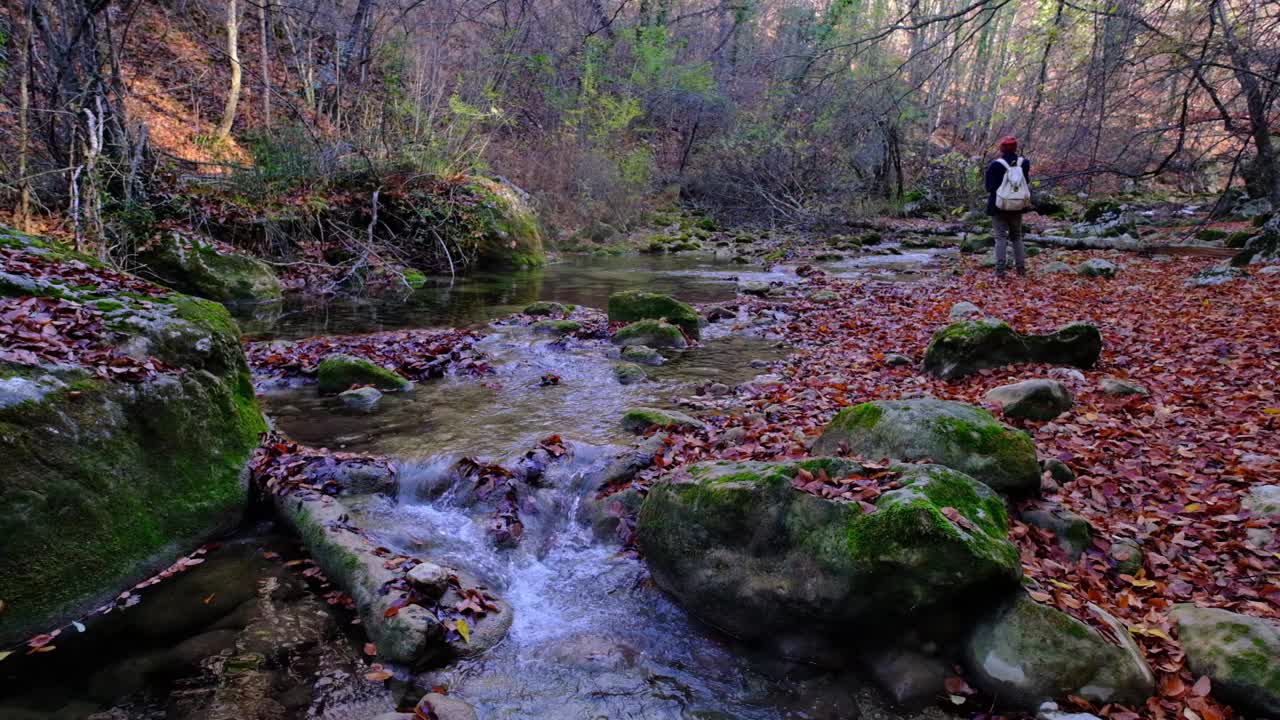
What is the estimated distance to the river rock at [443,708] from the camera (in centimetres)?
292

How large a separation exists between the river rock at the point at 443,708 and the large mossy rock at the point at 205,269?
35.9 feet

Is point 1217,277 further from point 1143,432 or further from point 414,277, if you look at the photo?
point 414,277

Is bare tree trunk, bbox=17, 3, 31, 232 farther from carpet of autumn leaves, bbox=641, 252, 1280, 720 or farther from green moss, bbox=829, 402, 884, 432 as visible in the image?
green moss, bbox=829, 402, 884, 432

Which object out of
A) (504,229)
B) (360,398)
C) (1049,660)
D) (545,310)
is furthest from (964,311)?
(504,229)

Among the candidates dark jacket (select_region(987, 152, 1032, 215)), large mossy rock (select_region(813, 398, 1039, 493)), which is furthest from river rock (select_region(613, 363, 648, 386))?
dark jacket (select_region(987, 152, 1032, 215))

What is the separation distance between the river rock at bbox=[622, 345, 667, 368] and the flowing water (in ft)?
6.47

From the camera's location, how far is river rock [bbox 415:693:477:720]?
9.59ft

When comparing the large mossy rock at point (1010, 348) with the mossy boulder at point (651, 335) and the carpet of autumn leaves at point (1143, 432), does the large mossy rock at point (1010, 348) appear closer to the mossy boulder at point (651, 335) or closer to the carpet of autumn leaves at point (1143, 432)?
the carpet of autumn leaves at point (1143, 432)

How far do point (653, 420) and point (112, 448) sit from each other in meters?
3.87

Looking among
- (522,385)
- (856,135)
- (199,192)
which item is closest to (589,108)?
(856,135)

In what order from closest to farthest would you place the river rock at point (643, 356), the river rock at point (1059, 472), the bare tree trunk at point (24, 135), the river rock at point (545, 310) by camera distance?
the river rock at point (1059, 472) → the river rock at point (643, 356) → the bare tree trunk at point (24, 135) → the river rock at point (545, 310)

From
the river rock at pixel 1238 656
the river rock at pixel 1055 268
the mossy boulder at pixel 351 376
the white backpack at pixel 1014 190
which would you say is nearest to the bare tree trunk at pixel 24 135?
the mossy boulder at pixel 351 376

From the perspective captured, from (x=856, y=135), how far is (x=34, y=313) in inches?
1046

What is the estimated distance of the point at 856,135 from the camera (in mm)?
26484
